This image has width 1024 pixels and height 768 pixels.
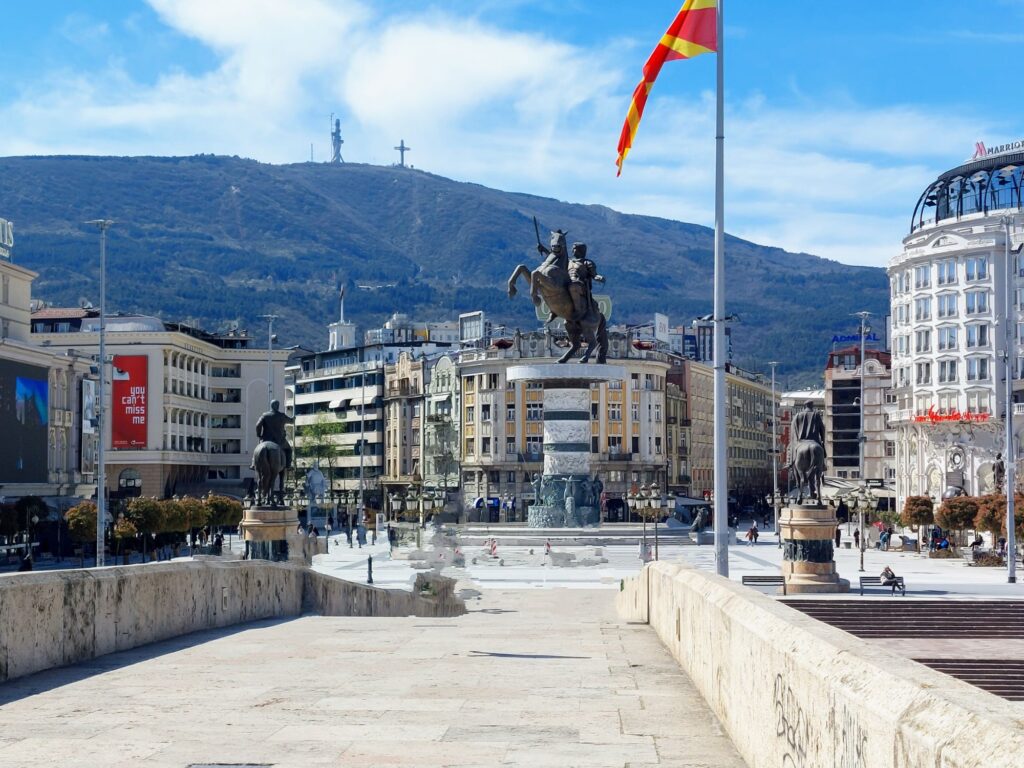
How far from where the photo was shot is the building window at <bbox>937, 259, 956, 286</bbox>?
358 feet

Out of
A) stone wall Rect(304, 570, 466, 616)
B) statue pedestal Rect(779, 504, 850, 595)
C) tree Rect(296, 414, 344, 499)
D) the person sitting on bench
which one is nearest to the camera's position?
stone wall Rect(304, 570, 466, 616)

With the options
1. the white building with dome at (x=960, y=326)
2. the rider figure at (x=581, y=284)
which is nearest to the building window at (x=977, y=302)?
the white building with dome at (x=960, y=326)

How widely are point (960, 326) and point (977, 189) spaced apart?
37.5 ft

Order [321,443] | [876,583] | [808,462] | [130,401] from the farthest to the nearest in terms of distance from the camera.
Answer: [321,443] → [130,401] → [876,583] → [808,462]

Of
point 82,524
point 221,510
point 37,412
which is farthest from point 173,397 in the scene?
point 82,524

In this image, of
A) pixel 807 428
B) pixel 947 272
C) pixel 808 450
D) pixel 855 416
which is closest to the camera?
pixel 808 450

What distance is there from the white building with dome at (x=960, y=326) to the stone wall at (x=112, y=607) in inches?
3639

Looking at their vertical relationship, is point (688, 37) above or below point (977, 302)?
below

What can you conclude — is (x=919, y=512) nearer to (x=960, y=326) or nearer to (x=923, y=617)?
(x=960, y=326)

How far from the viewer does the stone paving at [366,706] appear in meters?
8.17

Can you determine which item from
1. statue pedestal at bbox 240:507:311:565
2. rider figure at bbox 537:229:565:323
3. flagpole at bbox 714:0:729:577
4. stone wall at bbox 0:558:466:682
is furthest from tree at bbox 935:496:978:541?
stone wall at bbox 0:558:466:682

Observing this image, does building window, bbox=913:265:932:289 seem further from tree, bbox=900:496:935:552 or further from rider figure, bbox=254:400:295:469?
rider figure, bbox=254:400:295:469

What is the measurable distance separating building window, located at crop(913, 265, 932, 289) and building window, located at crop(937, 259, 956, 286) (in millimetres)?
986

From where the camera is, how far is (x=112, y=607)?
1388cm
